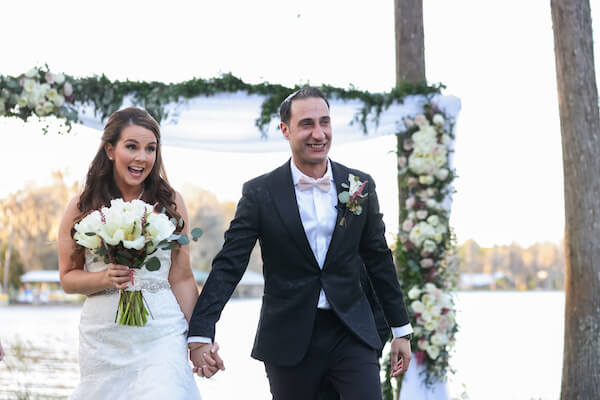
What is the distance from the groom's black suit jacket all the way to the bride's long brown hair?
32cm

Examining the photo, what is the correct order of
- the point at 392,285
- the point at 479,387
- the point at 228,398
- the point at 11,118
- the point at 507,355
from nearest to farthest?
the point at 392,285
the point at 11,118
the point at 228,398
the point at 479,387
the point at 507,355

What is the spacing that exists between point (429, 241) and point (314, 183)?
9.21 feet

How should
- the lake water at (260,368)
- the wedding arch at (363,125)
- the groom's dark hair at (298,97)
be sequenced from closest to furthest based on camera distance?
the groom's dark hair at (298,97)
the wedding arch at (363,125)
the lake water at (260,368)

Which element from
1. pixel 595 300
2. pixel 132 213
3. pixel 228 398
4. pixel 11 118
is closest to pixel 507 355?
pixel 228 398

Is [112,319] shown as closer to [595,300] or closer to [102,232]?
[102,232]

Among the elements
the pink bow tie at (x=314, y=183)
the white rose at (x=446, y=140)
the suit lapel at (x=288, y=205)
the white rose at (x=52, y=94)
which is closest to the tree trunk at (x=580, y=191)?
the white rose at (x=446, y=140)

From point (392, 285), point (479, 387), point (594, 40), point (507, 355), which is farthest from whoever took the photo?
point (507, 355)

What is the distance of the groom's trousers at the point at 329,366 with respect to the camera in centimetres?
308

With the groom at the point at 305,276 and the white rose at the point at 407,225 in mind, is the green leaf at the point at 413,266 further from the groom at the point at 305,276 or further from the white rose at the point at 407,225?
the groom at the point at 305,276

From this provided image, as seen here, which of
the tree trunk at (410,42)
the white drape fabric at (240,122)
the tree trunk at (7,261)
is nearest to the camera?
the white drape fabric at (240,122)

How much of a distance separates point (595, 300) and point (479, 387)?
4200mm

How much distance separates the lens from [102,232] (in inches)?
105

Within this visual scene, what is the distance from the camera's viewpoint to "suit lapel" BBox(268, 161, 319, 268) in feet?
10.2

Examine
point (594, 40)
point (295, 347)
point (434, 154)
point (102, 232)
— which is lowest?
point (295, 347)
